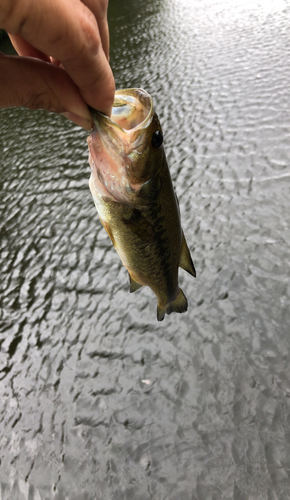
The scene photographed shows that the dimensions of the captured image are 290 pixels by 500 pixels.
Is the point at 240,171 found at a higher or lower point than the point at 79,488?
higher

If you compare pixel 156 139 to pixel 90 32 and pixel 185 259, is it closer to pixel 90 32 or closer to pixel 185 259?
pixel 90 32

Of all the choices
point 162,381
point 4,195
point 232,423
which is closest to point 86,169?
point 4,195

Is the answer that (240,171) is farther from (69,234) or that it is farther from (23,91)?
(23,91)

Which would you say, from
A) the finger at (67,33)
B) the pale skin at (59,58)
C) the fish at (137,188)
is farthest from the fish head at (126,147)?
the finger at (67,33)

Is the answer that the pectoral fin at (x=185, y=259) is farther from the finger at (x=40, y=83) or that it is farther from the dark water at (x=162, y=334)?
the dark water at (x=162, y=334)

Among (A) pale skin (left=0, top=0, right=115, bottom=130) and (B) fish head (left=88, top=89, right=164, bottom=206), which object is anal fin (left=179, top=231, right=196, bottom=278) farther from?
(A) pale skin (left=0, top=0, right=115, bottom=130)

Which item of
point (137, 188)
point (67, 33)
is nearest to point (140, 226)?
point (137, 188)

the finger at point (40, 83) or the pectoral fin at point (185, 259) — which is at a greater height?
the finger at point (40, 83)

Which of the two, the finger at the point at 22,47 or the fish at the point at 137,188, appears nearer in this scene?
the finger at the point at 22,47
